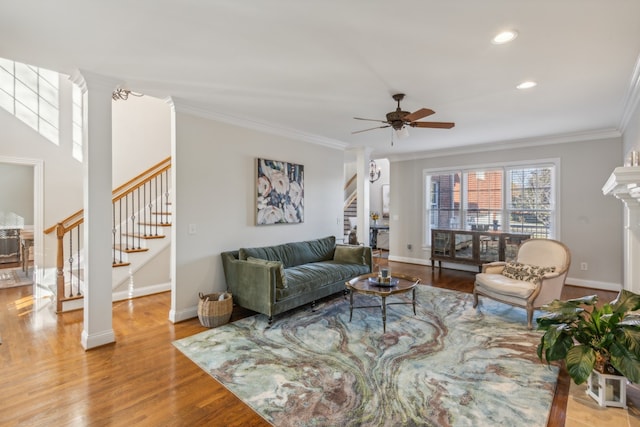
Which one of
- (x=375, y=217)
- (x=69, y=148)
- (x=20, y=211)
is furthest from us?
(x=375, y=217)

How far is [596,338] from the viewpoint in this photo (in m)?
2.00

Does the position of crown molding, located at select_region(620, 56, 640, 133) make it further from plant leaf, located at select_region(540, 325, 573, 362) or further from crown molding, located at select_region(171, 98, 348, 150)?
crown molding, located at select_region(171, 98, 348, 150)

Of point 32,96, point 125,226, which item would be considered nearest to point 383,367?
point 125,226

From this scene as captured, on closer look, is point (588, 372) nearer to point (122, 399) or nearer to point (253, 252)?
point (122, 399)

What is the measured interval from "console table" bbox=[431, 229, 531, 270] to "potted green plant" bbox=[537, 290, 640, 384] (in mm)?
3702

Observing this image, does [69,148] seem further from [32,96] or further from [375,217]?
[375,217]

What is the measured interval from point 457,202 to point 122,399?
21.1ft

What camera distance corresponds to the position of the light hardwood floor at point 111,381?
6.63 feet

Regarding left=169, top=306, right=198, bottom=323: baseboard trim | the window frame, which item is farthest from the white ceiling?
left=169, top=306, right=198, bottom=323: baseboard trim

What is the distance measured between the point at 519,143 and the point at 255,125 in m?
4.80

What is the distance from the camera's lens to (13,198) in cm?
618

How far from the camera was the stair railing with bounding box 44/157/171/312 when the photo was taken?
4.11 metres

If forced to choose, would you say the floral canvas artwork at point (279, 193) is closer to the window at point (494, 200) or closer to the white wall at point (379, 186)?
the window at point (494, 200)

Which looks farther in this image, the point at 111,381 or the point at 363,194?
the point at 363,194
